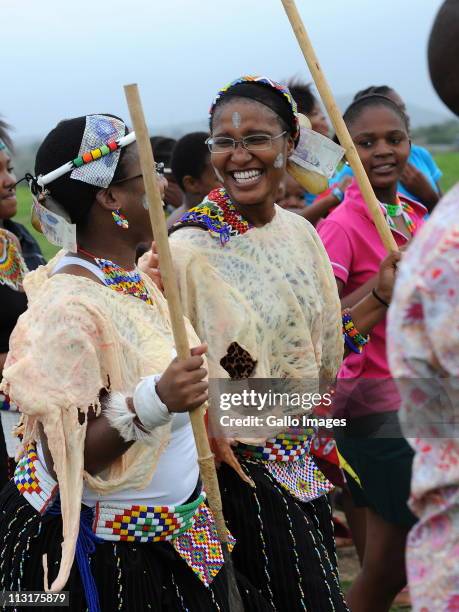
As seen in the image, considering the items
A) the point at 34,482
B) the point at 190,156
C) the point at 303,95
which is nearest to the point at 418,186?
the point at 190,156

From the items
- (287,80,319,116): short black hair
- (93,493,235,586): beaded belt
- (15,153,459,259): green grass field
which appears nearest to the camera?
(93,493,235,586): beaded belt

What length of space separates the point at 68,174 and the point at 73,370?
0.69 meters

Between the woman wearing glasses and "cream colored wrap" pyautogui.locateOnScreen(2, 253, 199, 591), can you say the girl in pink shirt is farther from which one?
"cream colored wrap" pyautogui.locateOnScreen(2, 253, 199, 591)

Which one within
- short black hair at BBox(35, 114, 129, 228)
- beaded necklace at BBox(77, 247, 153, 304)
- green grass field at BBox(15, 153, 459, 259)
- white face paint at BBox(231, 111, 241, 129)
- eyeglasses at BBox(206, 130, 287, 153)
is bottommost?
green grass field at BBox(15, 153, 459, 259)

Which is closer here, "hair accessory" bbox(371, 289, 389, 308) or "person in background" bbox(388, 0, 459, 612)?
"person in background" bbox(388, 0, 459, 612)

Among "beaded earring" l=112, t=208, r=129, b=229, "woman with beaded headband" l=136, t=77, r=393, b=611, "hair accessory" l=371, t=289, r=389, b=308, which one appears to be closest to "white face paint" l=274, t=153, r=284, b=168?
"woman with beaded headband" l=136, t=77, r=393, b=611

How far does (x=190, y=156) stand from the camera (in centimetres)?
695

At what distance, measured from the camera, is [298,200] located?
774 cm

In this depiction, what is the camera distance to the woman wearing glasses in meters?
3.97

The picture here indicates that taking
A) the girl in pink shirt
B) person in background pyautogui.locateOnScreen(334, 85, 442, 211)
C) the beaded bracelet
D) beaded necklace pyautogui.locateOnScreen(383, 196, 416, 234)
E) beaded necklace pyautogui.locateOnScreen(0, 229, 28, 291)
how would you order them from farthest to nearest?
person in background pyautogui.locateOnScreen(334, 85, 442, 211) → beaded necklace pyautogui.locateOnScreen(0, 229, 28, 291) → beaded necklace pyautogui.locateOnScreen(383, 196, 416, 234) → the girl in pink shirt → the beaded bracelet

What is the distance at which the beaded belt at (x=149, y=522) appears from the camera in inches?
133

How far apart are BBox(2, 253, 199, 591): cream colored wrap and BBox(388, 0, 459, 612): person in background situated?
1.24 meters

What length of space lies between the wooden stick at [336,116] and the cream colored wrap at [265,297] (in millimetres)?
529

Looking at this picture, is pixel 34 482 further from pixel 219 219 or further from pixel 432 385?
pixel 432 385
